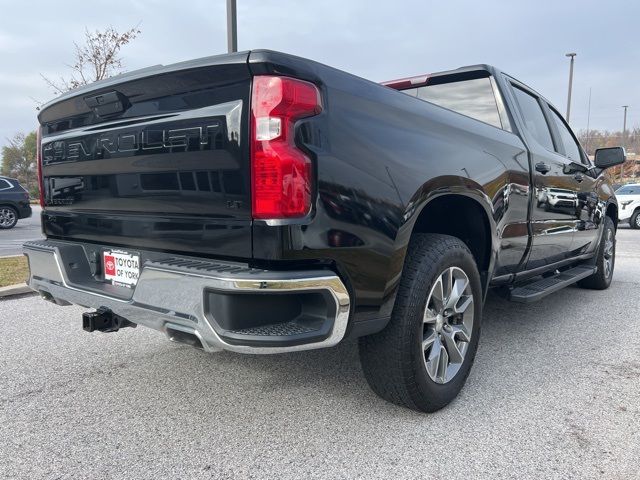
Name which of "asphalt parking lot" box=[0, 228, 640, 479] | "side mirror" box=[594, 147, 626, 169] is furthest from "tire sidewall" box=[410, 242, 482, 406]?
"side mirror" box=[594, 147, 626, 169]

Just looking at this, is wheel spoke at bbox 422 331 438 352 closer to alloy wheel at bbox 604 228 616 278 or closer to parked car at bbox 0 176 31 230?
alloy wheel at bbox 604 228 616 278

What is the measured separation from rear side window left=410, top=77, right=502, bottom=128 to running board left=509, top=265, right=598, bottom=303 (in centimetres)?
119

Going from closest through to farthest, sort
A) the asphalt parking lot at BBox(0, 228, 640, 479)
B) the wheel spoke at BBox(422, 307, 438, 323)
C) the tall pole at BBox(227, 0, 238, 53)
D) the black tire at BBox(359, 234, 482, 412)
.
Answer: the asphalt parking lot at BBox(0, 228, 640, 479)
the black tire at BBox(359, 234, 482, 412)
the wheel spoke at BBox(422, 307, 438, 323)
the tall pole at BBox(227, 0, 238, 53)

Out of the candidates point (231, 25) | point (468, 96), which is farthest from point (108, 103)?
point (231, 25)

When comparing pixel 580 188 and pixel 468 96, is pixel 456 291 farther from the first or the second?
pixel 580 188

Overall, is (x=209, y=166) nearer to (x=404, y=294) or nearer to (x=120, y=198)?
(x=120, y=198)

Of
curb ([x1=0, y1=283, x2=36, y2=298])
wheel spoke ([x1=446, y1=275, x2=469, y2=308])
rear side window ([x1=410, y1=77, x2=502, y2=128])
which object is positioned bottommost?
curb ([x1=0, y1=283, x2=36, y2=298])

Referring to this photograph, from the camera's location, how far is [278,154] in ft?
5.91

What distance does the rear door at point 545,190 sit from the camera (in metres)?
3.54

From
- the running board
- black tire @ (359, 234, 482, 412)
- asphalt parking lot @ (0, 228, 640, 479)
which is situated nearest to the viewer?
asphalt parking lot @ (0, 228, 640, 479)

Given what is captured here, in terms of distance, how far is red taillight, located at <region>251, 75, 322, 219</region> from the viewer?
1805mm

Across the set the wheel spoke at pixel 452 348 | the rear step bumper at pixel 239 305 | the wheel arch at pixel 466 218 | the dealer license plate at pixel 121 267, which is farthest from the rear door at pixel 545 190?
the dealer license plate at pixel 121 267

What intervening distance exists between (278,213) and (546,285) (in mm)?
2763

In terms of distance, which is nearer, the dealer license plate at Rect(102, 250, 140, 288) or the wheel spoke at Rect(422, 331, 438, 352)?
the dealer license plate at Rect(102, 250, 140, 288)
